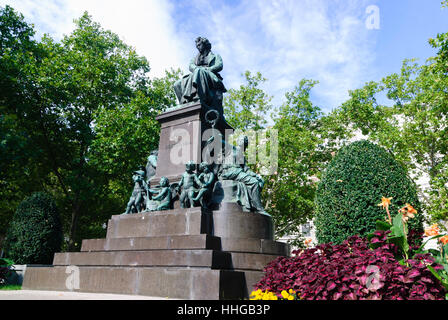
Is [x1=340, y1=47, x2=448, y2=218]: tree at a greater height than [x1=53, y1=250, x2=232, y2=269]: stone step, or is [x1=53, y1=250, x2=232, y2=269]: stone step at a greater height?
[x1=340, y1=47, x2=448, y2=218]: tree

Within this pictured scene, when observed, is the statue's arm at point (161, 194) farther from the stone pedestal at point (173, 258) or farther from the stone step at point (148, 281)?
the stone step at point (148, 281)

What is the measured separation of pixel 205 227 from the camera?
7.96 meters

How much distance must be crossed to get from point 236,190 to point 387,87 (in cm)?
1942

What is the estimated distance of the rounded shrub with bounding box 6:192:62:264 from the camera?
570 inches

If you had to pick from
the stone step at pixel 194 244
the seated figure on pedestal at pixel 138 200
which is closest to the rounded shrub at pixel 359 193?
the stone step at pixel 194 244

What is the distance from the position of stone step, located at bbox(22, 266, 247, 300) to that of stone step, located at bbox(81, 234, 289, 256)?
0.64 metres

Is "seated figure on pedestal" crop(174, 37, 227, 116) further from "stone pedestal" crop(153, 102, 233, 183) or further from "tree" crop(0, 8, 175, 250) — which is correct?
"tree" crop(0, 8, 175, 250)

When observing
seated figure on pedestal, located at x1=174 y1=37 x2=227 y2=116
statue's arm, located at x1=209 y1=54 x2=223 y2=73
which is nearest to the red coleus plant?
seated figure on pedestal, located at x1=174 y1=37 x2=227 y2=116

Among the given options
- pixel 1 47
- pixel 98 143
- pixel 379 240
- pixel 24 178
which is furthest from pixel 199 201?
pixel 1 47

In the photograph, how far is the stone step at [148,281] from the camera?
631cm

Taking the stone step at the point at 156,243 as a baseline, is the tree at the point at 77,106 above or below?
above

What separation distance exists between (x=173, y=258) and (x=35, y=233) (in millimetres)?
10735

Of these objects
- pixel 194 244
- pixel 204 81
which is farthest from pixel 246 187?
pixel 204 81
